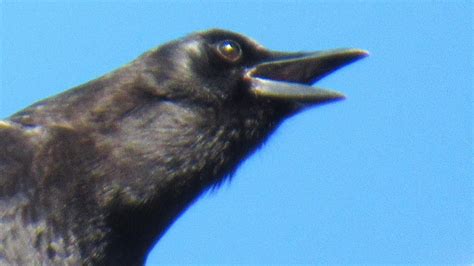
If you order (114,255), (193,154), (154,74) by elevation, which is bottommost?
(114,255)

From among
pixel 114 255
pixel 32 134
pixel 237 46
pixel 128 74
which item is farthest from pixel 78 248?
pixel 237 46

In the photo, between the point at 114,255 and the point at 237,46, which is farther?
the point at 237,46

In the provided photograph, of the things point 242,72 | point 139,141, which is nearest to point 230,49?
point 242,72

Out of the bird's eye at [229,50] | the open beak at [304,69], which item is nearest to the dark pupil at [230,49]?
the bird's eye at [229,50]

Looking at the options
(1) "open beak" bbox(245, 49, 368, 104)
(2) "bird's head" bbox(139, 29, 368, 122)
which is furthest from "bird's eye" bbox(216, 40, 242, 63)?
(1) "open beak" bbox(245, 49, 368, 104)

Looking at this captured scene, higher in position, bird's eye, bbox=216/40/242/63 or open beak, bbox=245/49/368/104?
bird's eye, bbox=216/40/242/63

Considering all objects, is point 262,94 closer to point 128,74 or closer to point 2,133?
point 128,74

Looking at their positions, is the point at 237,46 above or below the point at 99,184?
above

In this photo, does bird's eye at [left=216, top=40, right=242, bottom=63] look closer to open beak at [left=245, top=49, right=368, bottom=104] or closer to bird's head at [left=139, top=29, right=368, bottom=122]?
bird's head at [left=139, top=29, right=368, bottom=122]
